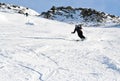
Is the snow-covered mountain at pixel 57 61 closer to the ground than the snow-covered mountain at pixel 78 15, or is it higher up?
higher up

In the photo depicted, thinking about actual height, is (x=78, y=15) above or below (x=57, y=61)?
below

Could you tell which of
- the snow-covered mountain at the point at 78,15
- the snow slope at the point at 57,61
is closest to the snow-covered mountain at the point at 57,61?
the snow slope at the point at 57,61

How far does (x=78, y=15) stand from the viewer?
517ft

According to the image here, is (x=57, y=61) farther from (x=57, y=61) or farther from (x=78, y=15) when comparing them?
(x=78, y=15)

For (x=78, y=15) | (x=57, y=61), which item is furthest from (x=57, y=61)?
(x=78, y=15)

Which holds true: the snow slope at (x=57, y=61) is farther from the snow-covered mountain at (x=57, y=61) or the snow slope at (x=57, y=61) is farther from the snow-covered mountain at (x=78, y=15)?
the snow-covered mountain at (x=78, y=15)

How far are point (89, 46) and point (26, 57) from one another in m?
5.86

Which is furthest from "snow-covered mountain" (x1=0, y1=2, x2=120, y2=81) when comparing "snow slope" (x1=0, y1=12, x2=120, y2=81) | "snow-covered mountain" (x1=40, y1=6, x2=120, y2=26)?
"snow-covered mountain" (x1=40, y1=6, x2=120, y2=26)

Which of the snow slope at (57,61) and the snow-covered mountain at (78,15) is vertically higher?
the snow slope at (57,61)

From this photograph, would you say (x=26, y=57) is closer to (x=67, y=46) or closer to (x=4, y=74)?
(x=4, y=74)

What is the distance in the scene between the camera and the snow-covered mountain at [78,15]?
488ft

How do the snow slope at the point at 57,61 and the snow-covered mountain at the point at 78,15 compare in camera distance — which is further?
the snow-covered mountain at the point at 78,15

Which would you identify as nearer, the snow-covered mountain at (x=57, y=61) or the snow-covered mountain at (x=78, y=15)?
the snow-covered mountain at (x=57, y=61)

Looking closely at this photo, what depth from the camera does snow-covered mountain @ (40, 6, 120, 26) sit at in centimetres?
14862
